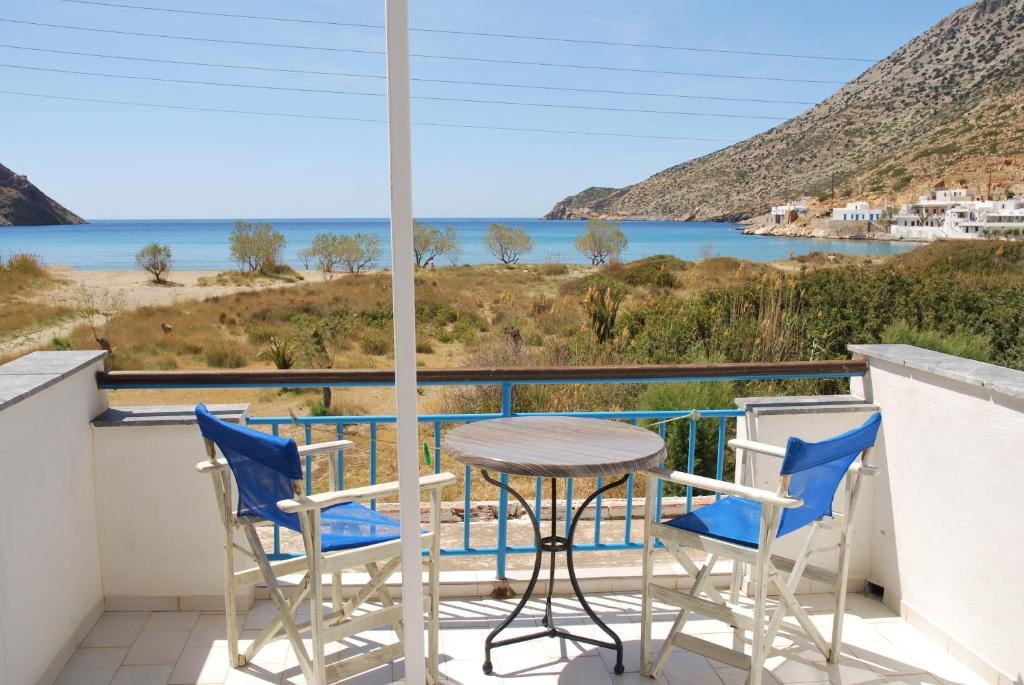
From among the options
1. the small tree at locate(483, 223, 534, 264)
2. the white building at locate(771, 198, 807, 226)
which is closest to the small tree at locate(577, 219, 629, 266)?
the small tree at locate(483, 223, 534, 264)

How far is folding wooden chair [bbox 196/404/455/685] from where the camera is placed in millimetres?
1946

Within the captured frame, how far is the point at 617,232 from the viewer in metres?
28.7

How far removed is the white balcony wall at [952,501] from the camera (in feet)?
7.45

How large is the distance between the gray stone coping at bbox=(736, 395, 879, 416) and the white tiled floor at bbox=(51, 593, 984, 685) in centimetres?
76

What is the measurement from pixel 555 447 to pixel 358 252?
27329 mm

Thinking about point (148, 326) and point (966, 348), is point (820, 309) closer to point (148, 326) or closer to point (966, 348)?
point (966, 348)

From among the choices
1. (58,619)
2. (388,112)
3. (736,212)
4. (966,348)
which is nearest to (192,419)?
(58,619)

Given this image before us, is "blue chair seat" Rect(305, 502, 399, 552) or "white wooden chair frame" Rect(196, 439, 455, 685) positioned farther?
"blue chair seat" Rect(305, 502, 399, 552)

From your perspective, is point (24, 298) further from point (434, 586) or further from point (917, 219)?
point (917, 219)

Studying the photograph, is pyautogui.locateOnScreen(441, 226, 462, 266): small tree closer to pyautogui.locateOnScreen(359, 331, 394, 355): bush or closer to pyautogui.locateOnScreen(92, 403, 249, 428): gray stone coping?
pyautogui.locateOnScreen(359, 331, 394, 355): bush

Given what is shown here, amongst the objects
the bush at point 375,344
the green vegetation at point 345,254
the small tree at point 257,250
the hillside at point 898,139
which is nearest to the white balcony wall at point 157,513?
the bush at point 375,344

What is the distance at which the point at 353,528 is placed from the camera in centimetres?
222

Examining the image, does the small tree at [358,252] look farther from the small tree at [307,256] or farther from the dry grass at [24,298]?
the dry grass at [24,298]

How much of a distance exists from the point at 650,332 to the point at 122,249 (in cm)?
4267
